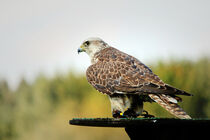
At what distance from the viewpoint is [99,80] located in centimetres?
488

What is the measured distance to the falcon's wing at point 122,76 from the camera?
4.38 metres

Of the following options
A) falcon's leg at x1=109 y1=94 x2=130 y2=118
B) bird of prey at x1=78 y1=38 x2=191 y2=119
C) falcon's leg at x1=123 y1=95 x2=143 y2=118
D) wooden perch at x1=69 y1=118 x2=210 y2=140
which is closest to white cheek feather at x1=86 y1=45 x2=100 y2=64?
bird of prey at x1=78 y1=38 x2=191 y2=119

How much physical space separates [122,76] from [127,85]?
0.23m

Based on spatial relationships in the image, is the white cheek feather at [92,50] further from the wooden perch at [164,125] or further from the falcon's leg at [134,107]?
the wooden perch at [164,125]

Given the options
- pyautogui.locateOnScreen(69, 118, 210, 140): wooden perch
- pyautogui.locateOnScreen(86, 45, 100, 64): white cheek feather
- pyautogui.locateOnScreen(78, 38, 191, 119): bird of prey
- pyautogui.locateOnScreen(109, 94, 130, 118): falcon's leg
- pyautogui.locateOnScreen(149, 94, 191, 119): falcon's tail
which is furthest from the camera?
pyautogui.locateOnScreen(86, 45, 100, 64): white cheek feather

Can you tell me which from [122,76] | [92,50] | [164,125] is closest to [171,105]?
[164,125]

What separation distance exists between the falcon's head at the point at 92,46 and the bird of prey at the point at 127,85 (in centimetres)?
13

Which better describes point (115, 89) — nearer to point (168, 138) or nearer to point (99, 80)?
point (99, 80)

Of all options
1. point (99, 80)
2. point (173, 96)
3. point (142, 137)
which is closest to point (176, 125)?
point (142, 137)

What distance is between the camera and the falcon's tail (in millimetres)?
3915

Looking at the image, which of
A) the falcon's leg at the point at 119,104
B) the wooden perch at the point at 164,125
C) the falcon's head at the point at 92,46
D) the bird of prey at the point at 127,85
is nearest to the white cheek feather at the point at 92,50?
the falcon's head at the point at 92,46

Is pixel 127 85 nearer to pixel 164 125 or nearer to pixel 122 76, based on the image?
pixel 122 76

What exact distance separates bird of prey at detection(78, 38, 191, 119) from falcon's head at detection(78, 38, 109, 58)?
5.2 inches

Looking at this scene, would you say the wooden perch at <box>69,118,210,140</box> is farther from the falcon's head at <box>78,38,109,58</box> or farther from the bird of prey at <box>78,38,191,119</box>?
the falcon's head at <box>78,38,109,58</box>
